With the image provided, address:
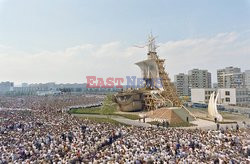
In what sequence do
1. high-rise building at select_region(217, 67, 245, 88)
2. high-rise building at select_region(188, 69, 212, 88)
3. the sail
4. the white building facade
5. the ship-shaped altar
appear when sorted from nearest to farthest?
the ship-shaped altar, the sail, the white building facade, high-rise building at select_region(217, 67, 245, 88), high-rise building at select_region(188, 69, 212, 88)

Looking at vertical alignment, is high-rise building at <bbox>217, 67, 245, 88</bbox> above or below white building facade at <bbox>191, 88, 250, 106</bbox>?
above

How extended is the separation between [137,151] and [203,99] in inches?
2213

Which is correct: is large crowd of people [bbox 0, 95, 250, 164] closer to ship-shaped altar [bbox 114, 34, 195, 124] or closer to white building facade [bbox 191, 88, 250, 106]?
ship-shaped altar [bbox 114, 34, 195, 124]

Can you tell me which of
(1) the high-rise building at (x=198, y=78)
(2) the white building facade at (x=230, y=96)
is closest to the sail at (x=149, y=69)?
(2) the white building facade at (x=230, y=96)

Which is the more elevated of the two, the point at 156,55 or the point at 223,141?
the point at 156,55

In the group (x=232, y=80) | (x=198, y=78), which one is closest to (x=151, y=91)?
(x=232, y=80)

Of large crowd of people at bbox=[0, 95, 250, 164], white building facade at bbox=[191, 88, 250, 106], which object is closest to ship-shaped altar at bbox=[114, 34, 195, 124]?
large crowd of people at bbox=[0, 95, 250, 164]

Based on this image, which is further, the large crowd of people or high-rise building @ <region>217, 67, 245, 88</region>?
high-rise building @ <region>217, 67, 245, 88</region>

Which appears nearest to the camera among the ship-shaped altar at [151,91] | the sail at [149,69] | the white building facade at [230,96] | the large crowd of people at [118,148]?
the large crowd of people at [118,148]

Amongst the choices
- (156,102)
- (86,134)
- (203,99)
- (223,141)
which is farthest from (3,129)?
(203,99)

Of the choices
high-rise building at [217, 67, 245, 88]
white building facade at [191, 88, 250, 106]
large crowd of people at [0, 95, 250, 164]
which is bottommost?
large crowd of people at [0, 95, 250, 164]

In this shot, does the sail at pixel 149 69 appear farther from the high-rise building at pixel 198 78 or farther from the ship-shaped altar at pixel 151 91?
the high-rise building at pixel 198 78

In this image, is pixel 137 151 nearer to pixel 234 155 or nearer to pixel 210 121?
pixel 234 155

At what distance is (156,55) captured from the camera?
3941 cm
